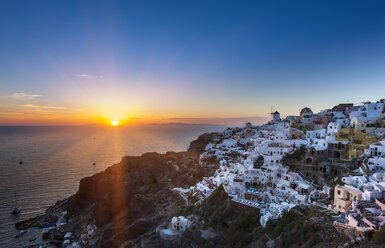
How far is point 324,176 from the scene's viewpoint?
29.0 meters

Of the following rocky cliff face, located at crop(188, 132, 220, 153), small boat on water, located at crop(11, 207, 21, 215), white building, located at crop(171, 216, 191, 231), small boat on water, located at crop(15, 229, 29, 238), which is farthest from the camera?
rocky cliff face, located at crop(188, 132, 220, 153)

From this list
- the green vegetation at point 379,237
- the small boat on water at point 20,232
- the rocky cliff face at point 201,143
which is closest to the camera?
the green vegetation at point 379,237

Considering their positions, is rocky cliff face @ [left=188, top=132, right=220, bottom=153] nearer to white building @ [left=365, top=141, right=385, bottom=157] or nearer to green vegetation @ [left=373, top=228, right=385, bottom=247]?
white building @ [left=365, top=141, right=385, bottom=157]

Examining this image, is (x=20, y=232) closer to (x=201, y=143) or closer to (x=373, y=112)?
(x=201, y=143)

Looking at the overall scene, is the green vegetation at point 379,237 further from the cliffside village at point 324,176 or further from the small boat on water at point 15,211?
the small boat on water at point 15,211

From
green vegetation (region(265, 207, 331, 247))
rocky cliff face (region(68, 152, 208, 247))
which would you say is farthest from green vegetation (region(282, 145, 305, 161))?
rocky cliff face (region(68, 152, 208, 247))

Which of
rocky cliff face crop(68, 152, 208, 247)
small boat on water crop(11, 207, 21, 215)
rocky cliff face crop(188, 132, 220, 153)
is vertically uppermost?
rocky cliff face crop(188, 132, 220, 153)

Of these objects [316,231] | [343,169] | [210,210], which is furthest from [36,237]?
[343,169]

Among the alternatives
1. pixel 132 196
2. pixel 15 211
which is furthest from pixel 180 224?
pixel 15 211

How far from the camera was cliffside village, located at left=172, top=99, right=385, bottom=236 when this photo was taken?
19.8m

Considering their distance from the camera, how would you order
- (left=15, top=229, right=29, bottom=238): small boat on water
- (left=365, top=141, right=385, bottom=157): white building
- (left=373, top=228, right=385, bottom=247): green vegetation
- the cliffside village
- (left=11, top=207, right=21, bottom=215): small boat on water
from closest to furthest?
1. (left=373, top=228, right=385, bottom=247): green vegetation
2. the cliffside village
3. (left=365, top=141, right=385, bottom=157): white building
4. (left=15, top=229, right=29, bottom=238): small boat on water
5. (left=11, top=207, right=21, bottom=215): small boat on water

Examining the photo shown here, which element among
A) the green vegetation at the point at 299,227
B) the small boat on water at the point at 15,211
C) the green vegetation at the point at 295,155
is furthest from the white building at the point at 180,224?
the small boat on water at the point at 15,211

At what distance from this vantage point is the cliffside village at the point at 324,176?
1983 cm

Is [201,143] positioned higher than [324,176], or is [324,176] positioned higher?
[324,176]
